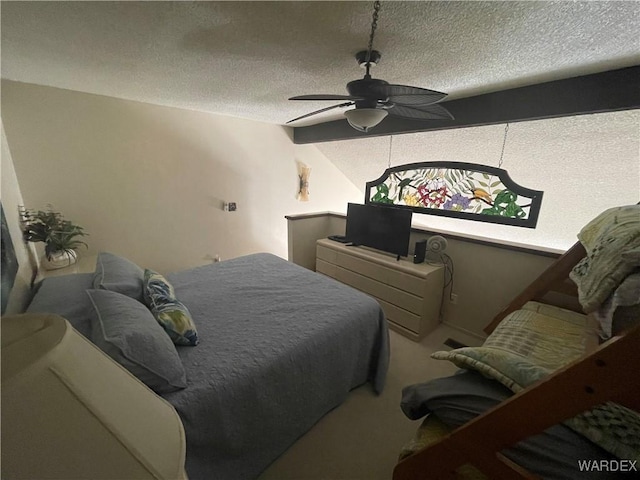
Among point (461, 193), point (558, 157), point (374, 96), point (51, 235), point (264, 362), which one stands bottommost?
point (264, 362)

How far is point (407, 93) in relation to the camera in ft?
4.24

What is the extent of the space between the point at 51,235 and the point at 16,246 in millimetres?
555

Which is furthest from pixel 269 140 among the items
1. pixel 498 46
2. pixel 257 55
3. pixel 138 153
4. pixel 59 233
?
pixel 498 46

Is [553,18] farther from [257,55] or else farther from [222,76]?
[222,76]

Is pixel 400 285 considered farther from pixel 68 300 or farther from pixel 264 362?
pixel 68 300

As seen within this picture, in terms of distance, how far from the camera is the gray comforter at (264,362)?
1.14 m

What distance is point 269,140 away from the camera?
3.97 meters

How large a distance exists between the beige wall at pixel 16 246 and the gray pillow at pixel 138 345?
20.0 inches

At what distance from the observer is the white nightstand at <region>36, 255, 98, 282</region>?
7.08 ft

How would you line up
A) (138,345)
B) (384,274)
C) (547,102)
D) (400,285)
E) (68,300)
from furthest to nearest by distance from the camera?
(384,274) → (400,285) → (547,102) → (68,300) → (138,345)

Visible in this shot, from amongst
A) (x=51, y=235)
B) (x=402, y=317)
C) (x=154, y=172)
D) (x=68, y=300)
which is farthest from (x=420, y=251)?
(x=51, y=235)

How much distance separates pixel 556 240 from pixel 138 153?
511cm

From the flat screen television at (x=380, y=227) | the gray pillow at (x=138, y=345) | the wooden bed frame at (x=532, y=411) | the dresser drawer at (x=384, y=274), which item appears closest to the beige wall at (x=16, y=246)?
the gray pillow at (x=138, y=345)

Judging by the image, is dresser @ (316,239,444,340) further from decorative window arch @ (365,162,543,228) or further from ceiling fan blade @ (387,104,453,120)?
ceiling fan blade @ (387,104,453,120)
